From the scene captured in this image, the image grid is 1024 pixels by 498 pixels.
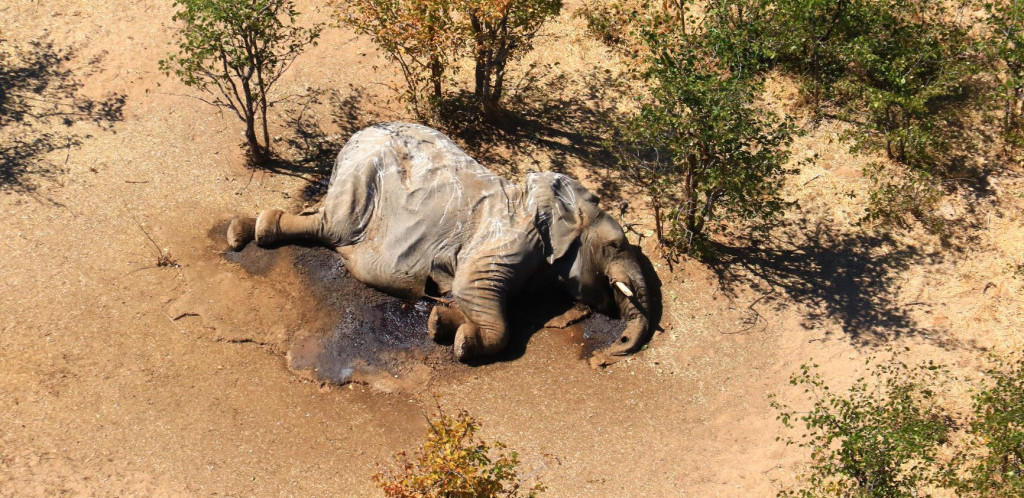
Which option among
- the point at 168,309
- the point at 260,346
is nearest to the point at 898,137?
the point at 260,346

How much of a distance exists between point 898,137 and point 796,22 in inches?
136

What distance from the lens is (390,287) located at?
1563cm

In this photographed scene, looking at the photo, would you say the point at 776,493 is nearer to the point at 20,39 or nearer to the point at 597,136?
the point at 597,136

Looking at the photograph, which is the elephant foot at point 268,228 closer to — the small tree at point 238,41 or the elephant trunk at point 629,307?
the small tree at point 238,41

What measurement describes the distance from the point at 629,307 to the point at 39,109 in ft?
42.2

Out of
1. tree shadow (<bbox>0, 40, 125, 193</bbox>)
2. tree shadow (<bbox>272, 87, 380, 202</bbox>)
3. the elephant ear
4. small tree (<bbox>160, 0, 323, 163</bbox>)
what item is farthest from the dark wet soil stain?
tree shadow (<bbox>0, 40, 125, 193</bbox>)

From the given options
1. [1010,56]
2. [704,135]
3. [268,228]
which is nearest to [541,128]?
[704,135]

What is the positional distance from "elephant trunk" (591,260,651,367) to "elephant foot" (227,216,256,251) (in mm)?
6594

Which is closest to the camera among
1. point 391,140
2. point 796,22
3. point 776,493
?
point 776,493

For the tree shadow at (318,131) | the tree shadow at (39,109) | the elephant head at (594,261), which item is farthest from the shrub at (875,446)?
the tree shadow at (39,109)

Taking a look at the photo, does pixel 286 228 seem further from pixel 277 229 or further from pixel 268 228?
pixel 268 228

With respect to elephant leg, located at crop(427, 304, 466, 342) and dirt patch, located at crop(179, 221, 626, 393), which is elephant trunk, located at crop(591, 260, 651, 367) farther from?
elephant leg, located at crop(427, 304, 466, 342)

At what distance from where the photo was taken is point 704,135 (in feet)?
49.3

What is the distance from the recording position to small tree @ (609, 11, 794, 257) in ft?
49.3
